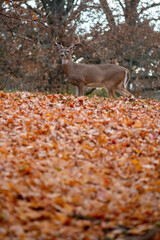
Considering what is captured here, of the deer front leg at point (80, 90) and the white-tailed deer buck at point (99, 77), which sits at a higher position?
the white-tailed deer buck at point (99, 77)

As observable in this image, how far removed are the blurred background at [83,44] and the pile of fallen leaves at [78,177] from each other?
30.7 feet

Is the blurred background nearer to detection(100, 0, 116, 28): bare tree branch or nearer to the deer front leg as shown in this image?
detection(100, 0, 116, 28): bare tree branch

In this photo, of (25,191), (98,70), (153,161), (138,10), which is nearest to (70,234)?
(25,191)

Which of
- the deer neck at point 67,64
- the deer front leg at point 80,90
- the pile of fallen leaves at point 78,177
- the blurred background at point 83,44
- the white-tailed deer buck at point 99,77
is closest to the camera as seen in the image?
the pile of fallen leaves at point 78,177

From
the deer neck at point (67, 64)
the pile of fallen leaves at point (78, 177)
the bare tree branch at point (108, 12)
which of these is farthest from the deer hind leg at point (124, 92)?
the bare tree branch at point (108, 12)

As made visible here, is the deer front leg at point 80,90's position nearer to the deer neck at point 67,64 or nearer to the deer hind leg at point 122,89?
the deer neck at point 67,64

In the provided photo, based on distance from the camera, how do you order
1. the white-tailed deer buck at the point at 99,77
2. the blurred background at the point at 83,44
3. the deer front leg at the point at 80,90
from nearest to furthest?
1. the deer front leg at the point at 80,90
2. the white-tailed deer buck at the point at 99,77
3. the blurred background at the point at 83,44

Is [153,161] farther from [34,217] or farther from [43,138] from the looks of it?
[34,217]

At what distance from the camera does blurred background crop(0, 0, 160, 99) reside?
1659cm

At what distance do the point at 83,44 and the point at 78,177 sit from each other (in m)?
14.3

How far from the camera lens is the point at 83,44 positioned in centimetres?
1803

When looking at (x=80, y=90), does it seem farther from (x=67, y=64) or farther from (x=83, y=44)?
(x=83, y=44)

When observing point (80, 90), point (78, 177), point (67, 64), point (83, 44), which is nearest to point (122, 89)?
point (80, 90)

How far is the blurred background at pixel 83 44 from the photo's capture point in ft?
54.4
